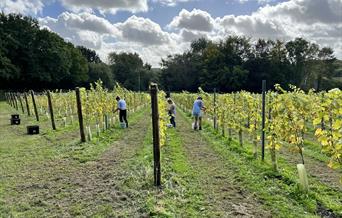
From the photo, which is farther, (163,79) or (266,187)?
(163,79)

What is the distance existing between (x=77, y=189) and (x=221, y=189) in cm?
271

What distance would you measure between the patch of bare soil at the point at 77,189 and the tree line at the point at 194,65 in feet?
152

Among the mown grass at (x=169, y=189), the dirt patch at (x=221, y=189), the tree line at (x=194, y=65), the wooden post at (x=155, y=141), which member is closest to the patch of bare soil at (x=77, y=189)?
the mown grass at (x=169, y=189)

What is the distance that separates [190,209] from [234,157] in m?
4.05

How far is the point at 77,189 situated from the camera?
6.31 meters

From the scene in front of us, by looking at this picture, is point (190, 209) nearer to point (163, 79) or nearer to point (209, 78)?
point (209, 78)

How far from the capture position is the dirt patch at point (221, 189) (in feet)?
17.0

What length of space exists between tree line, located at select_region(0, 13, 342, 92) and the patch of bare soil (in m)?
46.4

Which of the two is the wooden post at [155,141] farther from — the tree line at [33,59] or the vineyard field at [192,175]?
the tree line at [33,59]

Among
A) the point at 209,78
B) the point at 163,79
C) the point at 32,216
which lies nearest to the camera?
the point at 32,216

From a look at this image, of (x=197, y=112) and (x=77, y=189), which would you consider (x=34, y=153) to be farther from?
(x=197, y=112)

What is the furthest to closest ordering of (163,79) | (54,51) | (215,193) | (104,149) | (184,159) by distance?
(163,79)
(54,51)
(104,149)
(184,159)
(215,193)

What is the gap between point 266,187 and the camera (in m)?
6.32

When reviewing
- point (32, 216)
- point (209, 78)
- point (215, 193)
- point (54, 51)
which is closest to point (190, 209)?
point (215, 193)
